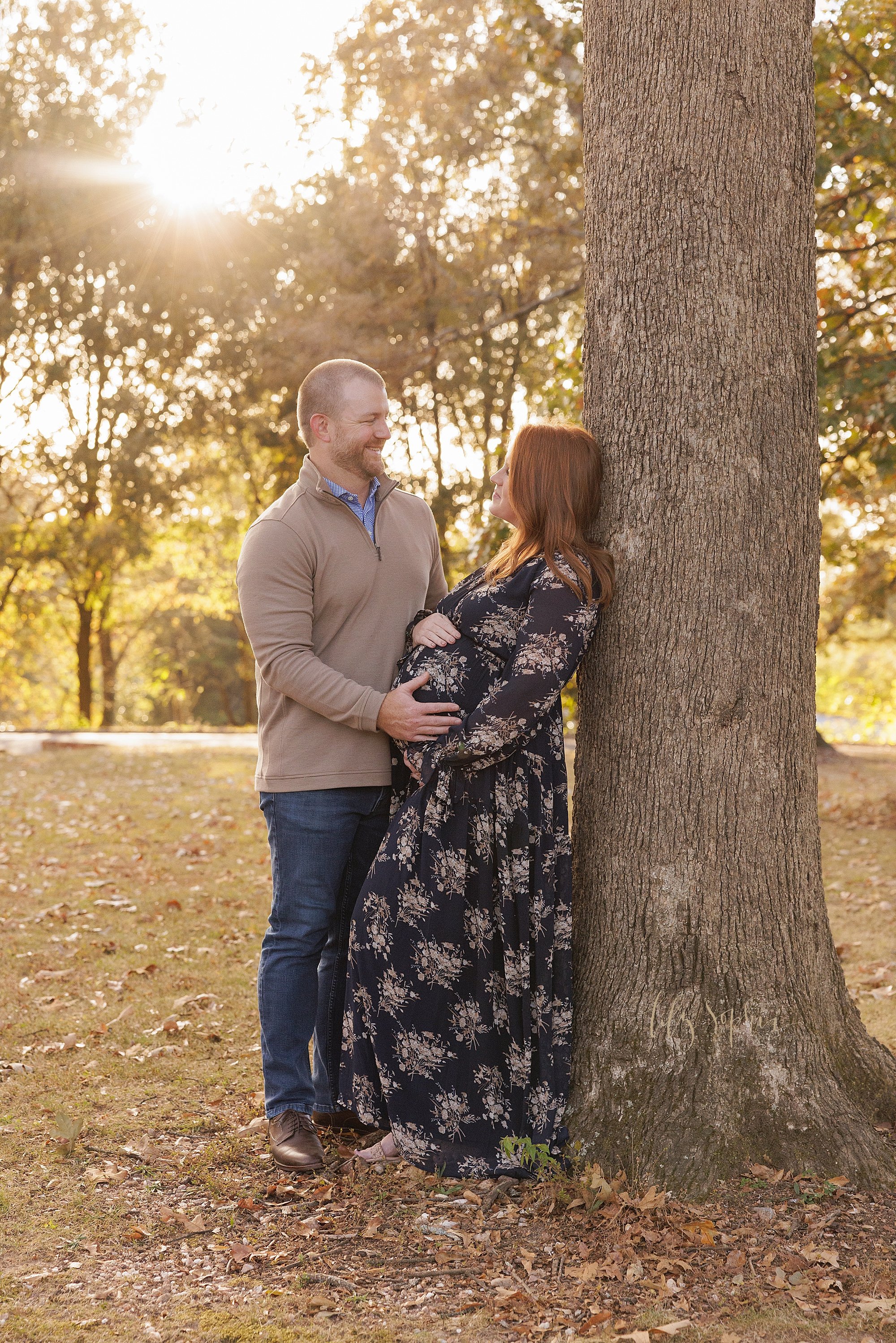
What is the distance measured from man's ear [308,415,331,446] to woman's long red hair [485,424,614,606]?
687mm

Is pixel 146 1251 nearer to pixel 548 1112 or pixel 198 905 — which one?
pixel 548 1112

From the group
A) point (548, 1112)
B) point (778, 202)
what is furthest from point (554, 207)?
point (548, 1112)

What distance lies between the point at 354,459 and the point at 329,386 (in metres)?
0.24

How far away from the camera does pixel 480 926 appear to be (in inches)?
129

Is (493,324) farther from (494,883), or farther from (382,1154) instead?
(382,1154)

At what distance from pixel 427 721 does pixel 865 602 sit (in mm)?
15168

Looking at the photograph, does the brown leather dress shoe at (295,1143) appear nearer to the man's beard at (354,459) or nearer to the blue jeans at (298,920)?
the blue jeans at (298,920)

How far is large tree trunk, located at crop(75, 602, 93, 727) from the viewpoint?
81.9ft

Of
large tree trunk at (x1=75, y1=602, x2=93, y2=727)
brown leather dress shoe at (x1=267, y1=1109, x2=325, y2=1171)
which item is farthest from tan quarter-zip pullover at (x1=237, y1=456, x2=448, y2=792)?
large tree trunk at (x1=75, y1=602, x2=93, y2=727)

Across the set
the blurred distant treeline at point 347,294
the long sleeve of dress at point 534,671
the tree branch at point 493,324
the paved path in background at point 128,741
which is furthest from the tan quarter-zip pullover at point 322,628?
the paved path in background at point 128,741

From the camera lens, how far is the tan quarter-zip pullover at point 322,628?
3.44 m

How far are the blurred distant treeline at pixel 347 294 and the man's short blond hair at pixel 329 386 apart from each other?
3.55 metres

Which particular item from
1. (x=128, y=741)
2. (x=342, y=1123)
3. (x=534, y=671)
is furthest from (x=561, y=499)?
(x=128, y=741)

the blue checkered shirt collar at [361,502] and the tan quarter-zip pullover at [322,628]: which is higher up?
the blue checkered shirt collar at [361,502]
